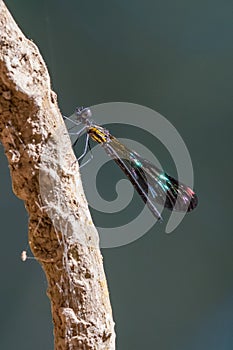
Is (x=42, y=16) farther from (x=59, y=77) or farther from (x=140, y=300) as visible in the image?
(x=140, y=300)

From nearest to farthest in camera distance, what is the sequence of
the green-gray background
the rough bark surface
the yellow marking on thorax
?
the rough bark surface < the yellow marking on thorax < the green-gray background

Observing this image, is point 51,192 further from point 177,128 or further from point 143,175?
point 177,128

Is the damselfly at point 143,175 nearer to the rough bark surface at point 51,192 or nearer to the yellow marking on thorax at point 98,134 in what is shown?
the yellow marking on thorax at point 98,134

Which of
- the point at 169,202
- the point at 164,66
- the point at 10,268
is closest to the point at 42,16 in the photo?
the point at 164,66

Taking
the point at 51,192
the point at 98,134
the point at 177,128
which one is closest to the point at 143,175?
the point at 98,134

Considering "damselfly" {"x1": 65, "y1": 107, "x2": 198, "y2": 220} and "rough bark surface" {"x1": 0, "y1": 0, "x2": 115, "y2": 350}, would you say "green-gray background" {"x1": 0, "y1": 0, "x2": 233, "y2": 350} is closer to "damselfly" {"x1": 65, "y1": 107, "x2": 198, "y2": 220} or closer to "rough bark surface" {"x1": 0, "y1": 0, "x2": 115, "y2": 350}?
"damselfly" {"x1": 65, "y1": 107, "x2": 198, "y2": 220}

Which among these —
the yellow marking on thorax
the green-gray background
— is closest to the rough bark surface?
the yellow marking on thorax
